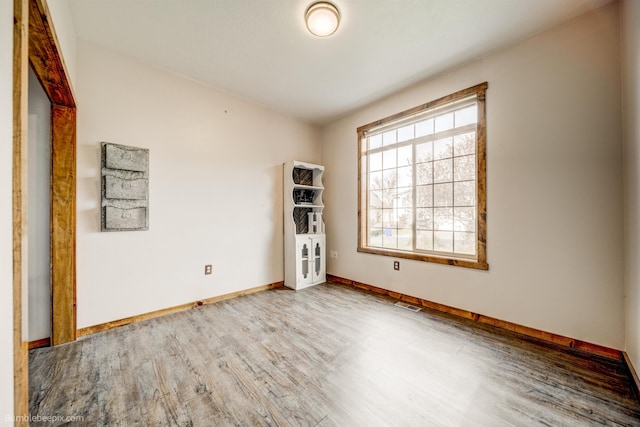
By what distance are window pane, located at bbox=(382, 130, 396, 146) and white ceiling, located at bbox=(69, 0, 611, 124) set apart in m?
0.61

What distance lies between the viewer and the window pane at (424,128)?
296 cm

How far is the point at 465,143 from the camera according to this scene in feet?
8.73

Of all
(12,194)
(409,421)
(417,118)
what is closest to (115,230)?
(12,194)

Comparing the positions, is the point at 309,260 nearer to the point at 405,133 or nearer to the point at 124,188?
the point at 405,133

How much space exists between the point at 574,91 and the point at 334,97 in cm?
235

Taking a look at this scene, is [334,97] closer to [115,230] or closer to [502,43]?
[502,43]

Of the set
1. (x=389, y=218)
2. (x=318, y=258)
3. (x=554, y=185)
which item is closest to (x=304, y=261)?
(x=318, y=258)

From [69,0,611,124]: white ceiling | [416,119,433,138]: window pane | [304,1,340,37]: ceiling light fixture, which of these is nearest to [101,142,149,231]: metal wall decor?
[69,0,611,124]: white ceiling

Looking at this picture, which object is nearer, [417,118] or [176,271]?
[176,271]

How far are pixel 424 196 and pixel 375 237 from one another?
933 millimetres

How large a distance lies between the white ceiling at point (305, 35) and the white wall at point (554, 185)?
0.26m

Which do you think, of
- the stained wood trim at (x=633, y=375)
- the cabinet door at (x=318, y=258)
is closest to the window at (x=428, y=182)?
the cabinet door at (x=318, y=258)

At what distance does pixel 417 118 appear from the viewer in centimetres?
305

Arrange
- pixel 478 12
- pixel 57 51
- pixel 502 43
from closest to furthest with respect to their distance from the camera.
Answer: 1. pixel 57 51
2. pixel 478 12
3. pixel 502 43
